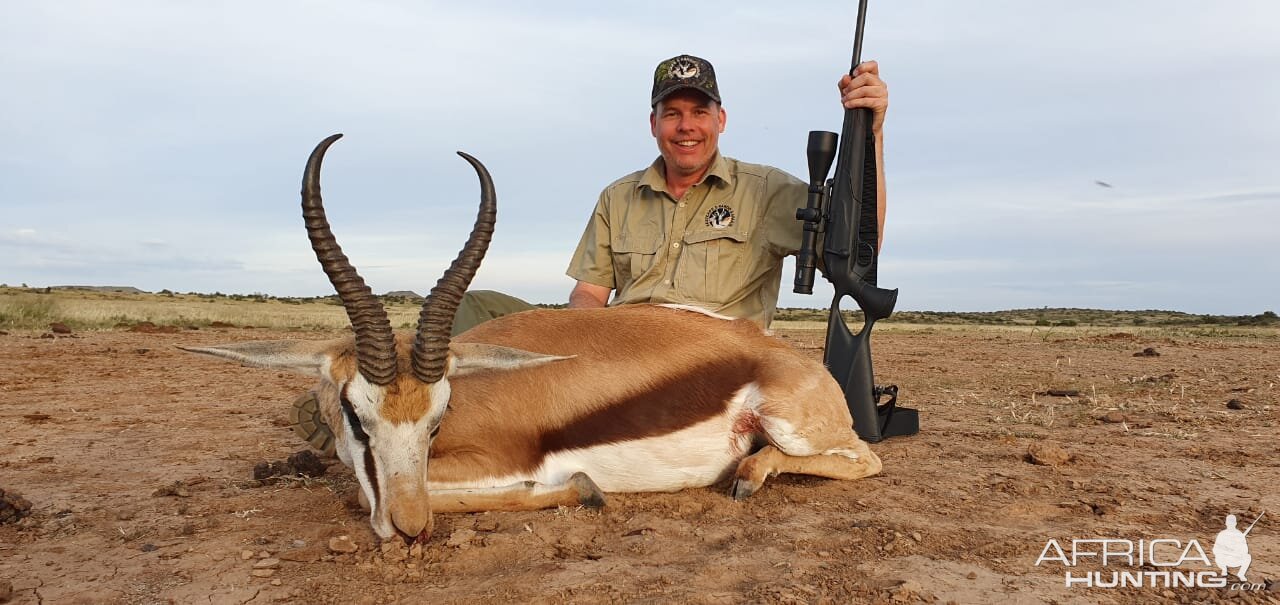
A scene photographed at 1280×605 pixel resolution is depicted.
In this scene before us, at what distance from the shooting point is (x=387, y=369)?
3.82 meters

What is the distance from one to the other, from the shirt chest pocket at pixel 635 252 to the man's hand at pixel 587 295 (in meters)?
0.30

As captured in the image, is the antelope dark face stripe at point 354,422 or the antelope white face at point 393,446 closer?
the antelope white face at point 393,446

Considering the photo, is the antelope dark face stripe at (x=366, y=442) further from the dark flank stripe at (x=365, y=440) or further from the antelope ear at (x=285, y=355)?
the antelope ear at (x=285, y=355)

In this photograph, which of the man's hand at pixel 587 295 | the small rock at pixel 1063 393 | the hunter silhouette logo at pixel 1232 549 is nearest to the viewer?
the hunter silhouette logo at pixel 1232 549

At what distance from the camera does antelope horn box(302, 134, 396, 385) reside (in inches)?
151

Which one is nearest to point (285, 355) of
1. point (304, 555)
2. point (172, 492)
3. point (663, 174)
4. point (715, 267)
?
point (304, 555)

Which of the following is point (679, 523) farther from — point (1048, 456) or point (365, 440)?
point (1048, 456)

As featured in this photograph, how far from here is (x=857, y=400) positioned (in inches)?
221

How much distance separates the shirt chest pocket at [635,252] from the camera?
652cm

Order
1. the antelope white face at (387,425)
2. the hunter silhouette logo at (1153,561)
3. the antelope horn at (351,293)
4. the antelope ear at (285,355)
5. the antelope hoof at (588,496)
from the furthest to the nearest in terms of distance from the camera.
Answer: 1. the antelope hoof at (588,496)
2. the antelope ear at (285,355)
3. the antelope horn at (351,293)
4. the antelope white face at (387,425)
5. the hunter silhouette logo at (1153,561)

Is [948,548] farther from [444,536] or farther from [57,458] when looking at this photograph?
Result: [57,458]

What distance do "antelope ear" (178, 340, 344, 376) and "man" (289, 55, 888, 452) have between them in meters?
2.42

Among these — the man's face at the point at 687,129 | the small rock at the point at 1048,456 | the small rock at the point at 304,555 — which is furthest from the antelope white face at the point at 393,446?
the small rock at the point at 1048,456

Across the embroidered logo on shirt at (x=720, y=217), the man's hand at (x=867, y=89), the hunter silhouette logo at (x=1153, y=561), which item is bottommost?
the hunter silhouette logo at (x=1153, y=561)
